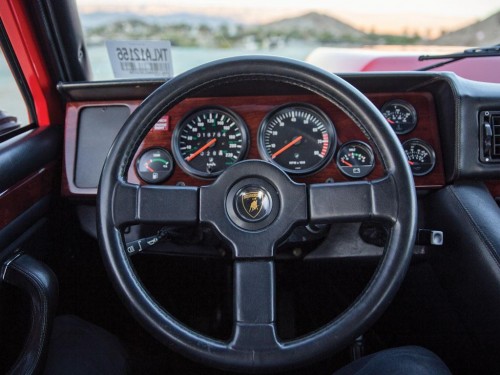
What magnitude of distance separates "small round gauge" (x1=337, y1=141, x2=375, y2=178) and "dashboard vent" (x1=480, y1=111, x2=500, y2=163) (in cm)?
36

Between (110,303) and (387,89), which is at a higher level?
(387,89)

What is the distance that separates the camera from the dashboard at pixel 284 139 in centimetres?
164

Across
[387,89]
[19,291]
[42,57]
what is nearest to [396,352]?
[387,89]

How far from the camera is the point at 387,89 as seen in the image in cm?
174

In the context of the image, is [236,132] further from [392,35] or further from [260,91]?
[392,35]

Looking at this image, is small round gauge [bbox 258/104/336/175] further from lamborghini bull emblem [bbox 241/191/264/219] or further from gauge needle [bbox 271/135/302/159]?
lamborghini bull emblem [bbox 241/191/264/219]

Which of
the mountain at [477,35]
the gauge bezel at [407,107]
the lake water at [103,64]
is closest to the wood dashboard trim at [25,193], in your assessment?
the lake water at [103,64]

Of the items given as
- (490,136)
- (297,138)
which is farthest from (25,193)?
(490,136)

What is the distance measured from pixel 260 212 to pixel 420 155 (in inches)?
31.0

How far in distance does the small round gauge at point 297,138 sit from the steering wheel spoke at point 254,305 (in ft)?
1.72

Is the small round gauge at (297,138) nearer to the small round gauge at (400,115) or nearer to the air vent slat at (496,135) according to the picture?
the small round gauge at (400,115)

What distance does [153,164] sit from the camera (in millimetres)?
1693

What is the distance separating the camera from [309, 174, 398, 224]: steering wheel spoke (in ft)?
3.75

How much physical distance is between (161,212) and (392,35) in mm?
1824
